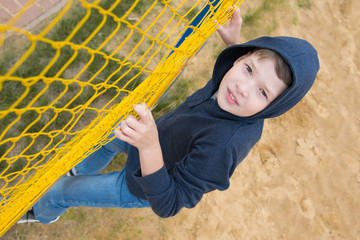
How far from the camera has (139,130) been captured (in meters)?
1.12

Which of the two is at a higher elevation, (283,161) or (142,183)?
(142,183)

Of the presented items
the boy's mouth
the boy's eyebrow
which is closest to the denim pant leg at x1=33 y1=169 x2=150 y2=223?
the boy's mouth

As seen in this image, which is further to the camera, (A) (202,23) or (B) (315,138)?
(B) (315,138)

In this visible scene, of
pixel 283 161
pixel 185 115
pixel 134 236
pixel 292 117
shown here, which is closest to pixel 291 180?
pixel 283 161

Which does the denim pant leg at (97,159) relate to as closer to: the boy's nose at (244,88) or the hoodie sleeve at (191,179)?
the hoodie sleeve at (191,179)

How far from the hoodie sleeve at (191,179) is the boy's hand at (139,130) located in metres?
0.14

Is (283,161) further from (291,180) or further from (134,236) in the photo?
(134,236)

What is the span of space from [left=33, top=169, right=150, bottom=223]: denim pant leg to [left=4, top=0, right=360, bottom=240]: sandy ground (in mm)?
529

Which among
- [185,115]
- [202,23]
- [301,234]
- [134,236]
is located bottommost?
[301,234]

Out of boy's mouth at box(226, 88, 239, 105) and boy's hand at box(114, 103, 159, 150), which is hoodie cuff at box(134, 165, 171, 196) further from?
boy's mouth at box(226, 88, 239, 105)

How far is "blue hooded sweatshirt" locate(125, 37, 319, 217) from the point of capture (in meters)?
1.14

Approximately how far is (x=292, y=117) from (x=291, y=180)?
2.32 feet

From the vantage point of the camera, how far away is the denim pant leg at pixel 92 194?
156cm

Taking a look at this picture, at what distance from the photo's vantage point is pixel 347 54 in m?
3.73
